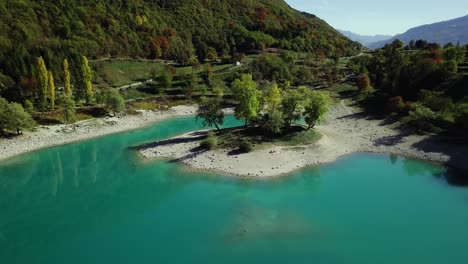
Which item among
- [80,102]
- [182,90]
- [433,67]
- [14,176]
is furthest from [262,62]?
[14,176]

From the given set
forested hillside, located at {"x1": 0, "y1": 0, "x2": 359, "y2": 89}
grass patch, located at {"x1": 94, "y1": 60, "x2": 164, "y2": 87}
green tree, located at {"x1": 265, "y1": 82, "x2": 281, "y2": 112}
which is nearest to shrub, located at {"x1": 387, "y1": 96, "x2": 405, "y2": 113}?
green tree, located at {"x1": 265, "y1": 82, "x2": 281, "y2": 112}

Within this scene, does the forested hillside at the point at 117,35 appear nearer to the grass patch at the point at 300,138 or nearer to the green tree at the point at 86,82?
the green tree at the point at 86,82

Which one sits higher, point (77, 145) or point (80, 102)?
point (80, 102)

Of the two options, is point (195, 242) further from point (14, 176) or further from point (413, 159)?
point (413, 159)

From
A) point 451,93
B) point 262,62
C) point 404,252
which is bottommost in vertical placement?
point 404,252

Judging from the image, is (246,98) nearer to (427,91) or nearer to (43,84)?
(427,91)

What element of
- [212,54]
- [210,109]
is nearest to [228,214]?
[210,109]

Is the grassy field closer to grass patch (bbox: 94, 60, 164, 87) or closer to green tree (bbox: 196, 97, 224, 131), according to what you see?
grass patch (bbox: 94, 60, 164, 87)
